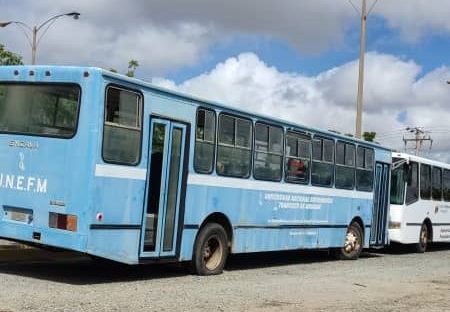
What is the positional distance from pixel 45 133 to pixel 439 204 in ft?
51.8

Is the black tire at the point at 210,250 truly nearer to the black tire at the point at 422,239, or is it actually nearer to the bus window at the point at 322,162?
the bus window at the point at 322,162

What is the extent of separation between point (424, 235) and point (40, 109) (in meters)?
14.7

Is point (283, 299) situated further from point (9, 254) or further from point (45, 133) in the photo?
point (9, 254)

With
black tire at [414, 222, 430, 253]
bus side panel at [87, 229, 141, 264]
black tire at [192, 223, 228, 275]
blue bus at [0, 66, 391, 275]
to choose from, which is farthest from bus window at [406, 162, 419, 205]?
bus side panel at [87, 229, 141, 264]

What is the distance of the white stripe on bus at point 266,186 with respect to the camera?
39.8ft

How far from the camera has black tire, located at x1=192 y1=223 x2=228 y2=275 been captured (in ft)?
39.7

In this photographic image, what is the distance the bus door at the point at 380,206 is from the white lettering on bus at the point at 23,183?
10312 millimetres

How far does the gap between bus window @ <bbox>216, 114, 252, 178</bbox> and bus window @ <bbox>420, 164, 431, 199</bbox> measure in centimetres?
1013

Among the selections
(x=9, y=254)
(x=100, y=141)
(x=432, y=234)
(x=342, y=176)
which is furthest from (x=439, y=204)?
(x=100, y=141)

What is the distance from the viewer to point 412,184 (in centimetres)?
2125

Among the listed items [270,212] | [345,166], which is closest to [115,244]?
[270,212]

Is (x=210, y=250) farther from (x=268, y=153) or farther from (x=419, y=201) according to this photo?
(x=419, y=201)

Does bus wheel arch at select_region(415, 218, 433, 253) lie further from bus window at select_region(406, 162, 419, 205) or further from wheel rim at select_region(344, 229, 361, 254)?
wheel rim at select_region(344, 229, 361, 254)

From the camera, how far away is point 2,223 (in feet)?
34.5
